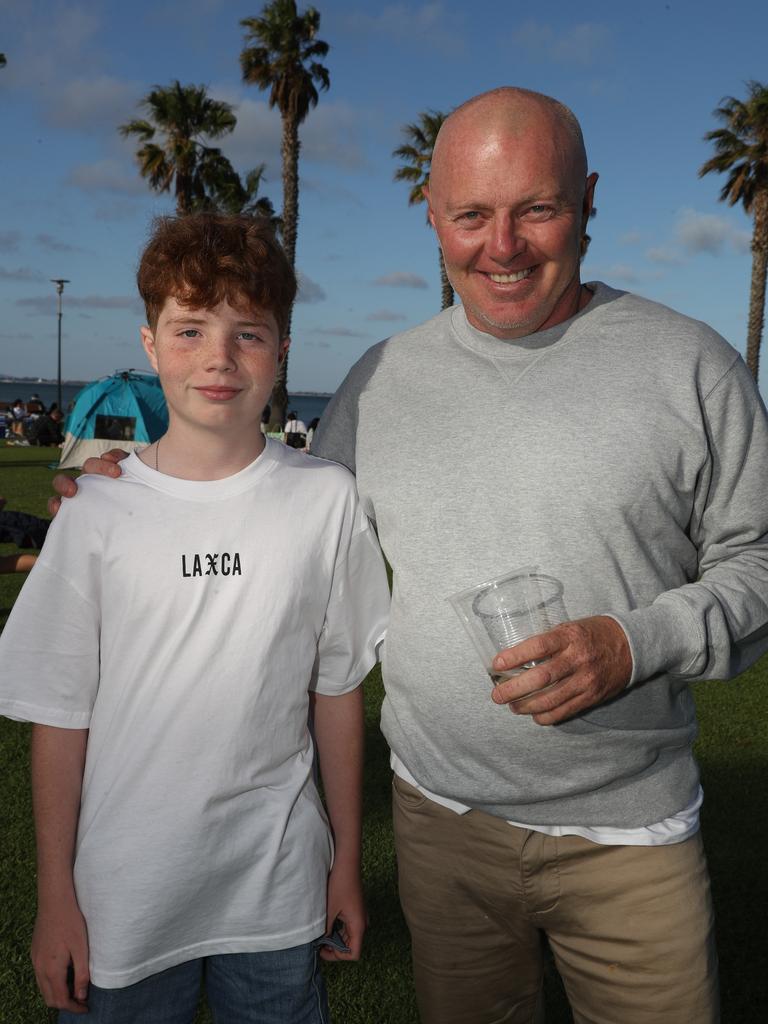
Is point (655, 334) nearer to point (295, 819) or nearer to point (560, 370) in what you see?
point (560, 370)

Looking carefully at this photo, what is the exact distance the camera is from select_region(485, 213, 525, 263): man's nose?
7.22 ft

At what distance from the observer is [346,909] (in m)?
2.13

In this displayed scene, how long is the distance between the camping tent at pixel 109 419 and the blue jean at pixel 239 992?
23115 millimetres

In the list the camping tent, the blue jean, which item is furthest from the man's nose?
the camping tent

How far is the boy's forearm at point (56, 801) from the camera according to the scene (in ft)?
6.34

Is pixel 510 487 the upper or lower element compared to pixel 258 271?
lower

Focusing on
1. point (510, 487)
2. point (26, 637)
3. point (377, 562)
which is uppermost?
point (510, 487)

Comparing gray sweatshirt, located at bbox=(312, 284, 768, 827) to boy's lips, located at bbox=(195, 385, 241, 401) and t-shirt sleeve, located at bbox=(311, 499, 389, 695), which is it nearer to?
t-shirt sleeve, located at bbox=(311, 499, 389, 695)

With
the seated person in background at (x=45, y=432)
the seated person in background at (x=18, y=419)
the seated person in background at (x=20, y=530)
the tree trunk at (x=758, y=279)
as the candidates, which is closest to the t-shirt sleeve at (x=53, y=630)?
the seated person in background at (x=20, y=530)

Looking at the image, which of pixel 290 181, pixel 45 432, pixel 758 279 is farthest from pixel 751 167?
pixel 45 432

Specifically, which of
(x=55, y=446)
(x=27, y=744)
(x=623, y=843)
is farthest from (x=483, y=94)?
(x=55, y=446)

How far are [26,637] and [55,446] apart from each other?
34.5 metres

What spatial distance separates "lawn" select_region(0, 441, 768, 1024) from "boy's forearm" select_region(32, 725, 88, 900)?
1.77 meters

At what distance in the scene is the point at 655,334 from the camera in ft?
7.35
